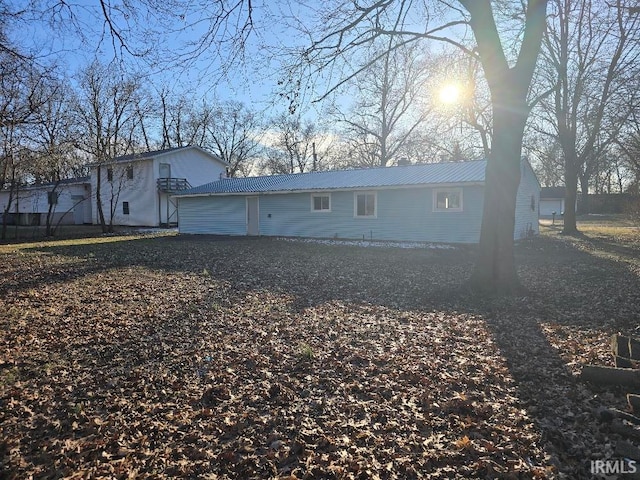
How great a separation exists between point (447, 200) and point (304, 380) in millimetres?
14702

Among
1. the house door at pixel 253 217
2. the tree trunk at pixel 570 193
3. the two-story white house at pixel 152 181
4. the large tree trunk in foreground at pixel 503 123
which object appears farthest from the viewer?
the two-story white house at pixel 152 181

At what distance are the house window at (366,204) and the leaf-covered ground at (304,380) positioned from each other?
10043 mm

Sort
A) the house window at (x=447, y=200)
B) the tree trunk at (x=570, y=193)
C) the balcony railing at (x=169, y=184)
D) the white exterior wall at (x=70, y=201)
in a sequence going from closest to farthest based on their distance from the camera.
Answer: the house window at (x=447, y=200), the tree trunk at (x=570, y=193), the balcony railing at (x=169, y=184), the white exterior wall at (x=70, y=201)

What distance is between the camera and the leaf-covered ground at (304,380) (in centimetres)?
310

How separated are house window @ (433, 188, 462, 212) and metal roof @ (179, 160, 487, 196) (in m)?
0.58

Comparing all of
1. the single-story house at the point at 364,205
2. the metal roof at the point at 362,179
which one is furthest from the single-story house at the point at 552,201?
the metal roof at the point at 362,179

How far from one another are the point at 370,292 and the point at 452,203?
9.82m

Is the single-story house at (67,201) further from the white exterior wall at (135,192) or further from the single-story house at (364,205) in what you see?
the single-story house at (364,205)

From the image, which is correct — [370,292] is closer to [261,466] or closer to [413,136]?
[261,466]

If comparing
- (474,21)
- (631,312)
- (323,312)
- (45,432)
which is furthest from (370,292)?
(45,432)

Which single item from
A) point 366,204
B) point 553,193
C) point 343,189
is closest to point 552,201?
point 553,193

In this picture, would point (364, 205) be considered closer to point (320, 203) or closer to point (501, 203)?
point (320, 203)

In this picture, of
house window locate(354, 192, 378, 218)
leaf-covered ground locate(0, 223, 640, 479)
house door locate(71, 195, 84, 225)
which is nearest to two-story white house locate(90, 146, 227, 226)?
house door locate(71, 195, 84, 225)

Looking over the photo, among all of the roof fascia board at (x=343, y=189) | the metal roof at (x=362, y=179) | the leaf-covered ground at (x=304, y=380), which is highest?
the metal roof at (x=362, y=179)
